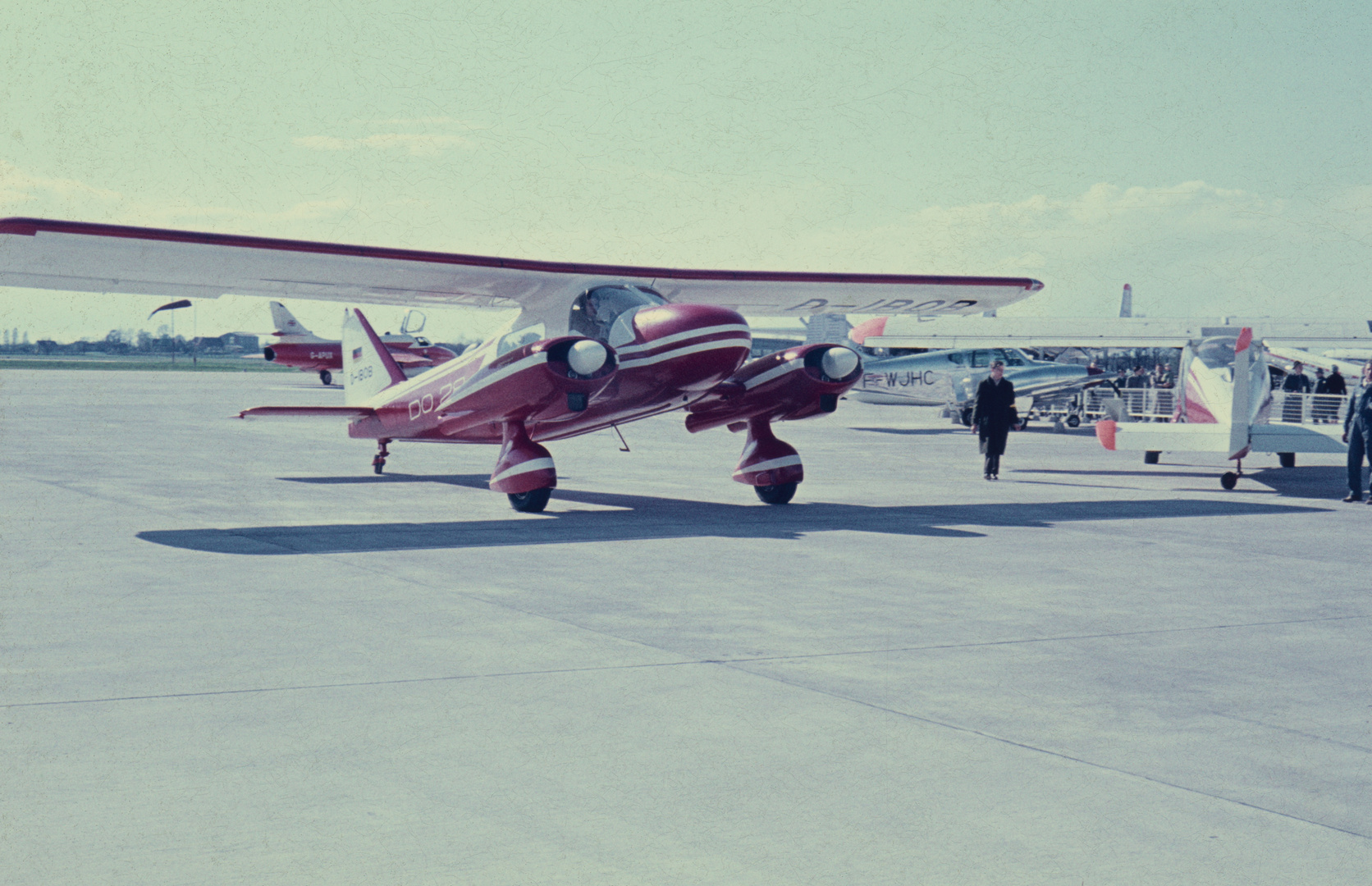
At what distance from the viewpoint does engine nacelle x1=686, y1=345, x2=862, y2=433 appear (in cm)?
1324

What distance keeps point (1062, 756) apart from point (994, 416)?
13621 millimetres

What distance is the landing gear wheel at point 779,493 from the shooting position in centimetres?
1366

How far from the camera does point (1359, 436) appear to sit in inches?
578

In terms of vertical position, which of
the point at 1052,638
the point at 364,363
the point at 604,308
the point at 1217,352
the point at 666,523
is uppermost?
the point at 1217,352

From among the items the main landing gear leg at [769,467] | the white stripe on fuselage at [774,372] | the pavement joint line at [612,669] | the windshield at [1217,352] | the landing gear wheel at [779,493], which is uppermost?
the windshield at [1217,352]

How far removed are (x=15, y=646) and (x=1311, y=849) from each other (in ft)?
18.2

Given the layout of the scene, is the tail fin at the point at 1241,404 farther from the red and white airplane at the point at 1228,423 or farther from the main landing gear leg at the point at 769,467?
the main landing gear leg at the point at 769,467

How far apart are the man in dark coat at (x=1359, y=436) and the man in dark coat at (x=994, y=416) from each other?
167 inches

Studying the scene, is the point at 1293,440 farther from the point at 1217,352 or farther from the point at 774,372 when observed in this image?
the point at 774,372

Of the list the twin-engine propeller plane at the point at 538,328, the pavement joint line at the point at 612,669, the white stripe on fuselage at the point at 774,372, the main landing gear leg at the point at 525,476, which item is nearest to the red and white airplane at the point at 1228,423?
the twin-engine propeller plane at the point at 538,328

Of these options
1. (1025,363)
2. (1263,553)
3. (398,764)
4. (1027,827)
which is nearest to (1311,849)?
(1027,827)

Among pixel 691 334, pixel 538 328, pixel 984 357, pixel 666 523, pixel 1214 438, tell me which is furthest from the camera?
pixel 984 357

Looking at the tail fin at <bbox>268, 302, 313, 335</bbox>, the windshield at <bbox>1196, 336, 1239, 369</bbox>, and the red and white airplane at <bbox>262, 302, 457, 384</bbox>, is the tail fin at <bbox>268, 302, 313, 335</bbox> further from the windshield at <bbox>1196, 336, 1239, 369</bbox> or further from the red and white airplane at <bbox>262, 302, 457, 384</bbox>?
the windshield at <bbox>1196, 336, 1239, 369</bbox>

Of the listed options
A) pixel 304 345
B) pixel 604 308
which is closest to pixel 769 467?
pixel 604 308
